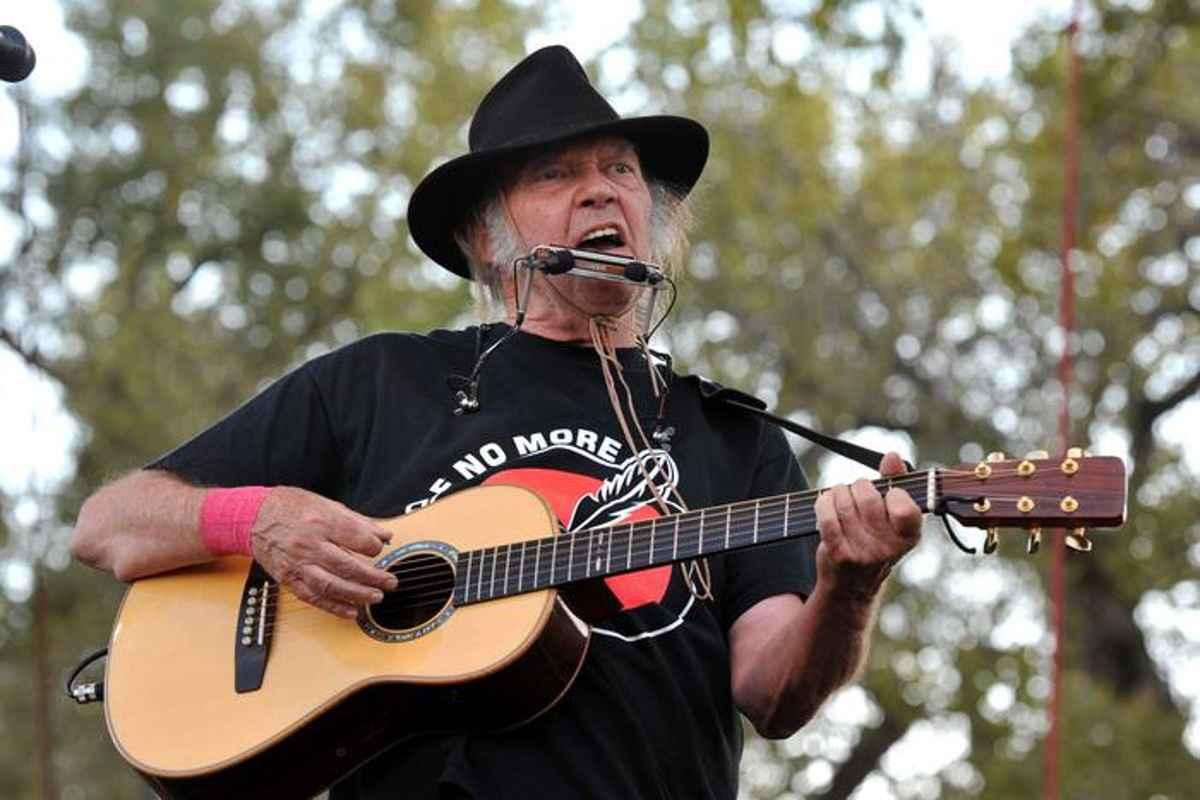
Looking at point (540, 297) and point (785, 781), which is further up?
point (540, 297)

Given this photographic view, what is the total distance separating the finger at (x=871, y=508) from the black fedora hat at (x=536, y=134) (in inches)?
44.8

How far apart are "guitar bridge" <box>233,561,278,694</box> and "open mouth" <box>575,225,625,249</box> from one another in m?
0.84

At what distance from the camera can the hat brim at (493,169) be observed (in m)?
4.39

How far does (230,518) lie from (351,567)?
27 centimetres

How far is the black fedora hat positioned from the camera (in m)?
4.40

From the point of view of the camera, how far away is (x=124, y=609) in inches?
163

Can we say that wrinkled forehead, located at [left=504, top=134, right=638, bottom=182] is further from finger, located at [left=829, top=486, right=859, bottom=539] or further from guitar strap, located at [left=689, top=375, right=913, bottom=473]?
finger, located at [left=829, top=486, right=859, bottom=539]

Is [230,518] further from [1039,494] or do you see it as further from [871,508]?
[1039,494]

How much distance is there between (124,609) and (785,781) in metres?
15.8

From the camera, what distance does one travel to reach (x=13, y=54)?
3.62 metres

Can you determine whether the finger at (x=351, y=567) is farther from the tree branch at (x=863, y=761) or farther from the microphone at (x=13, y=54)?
the tree branch at (x=863, y=761)

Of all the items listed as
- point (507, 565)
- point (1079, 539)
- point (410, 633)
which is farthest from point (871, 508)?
point (410, 633)

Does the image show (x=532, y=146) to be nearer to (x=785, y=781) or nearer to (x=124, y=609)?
(x=124, y=609)

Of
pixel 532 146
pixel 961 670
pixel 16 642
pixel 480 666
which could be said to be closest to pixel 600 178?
pixel 532 146
